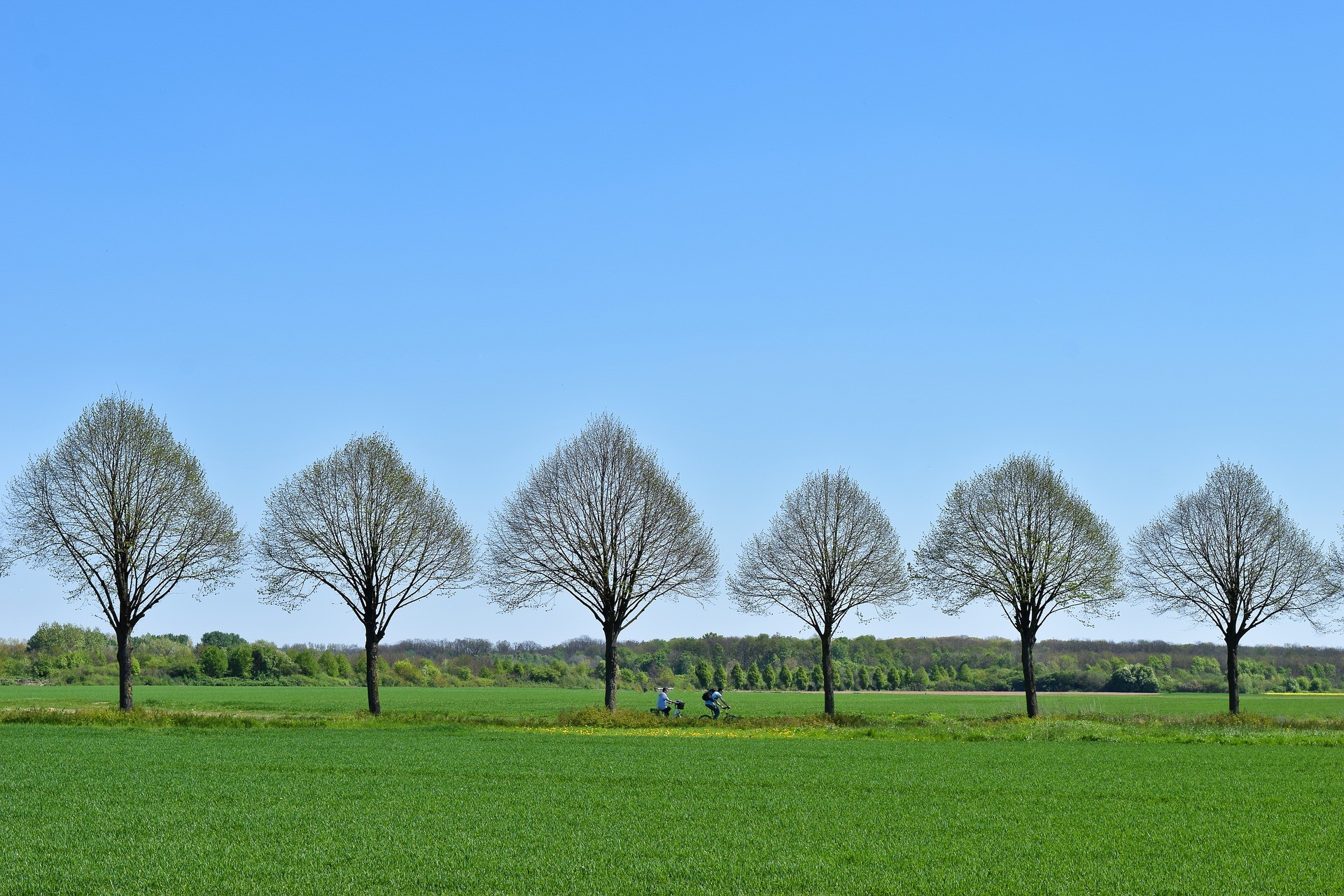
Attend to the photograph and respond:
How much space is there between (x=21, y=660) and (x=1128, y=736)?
10924 centimetres

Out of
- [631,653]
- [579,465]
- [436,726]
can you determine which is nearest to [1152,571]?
[579,465]

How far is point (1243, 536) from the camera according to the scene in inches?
2128

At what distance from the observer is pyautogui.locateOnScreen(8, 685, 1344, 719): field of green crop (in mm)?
59625

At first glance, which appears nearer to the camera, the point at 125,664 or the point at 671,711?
the point at 671,711

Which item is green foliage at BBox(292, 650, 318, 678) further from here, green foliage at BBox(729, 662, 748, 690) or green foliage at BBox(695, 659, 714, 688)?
green foliage at BBox(729, 662, 748, 690)

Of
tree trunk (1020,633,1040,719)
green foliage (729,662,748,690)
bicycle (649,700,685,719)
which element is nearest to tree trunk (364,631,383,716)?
bicycle (649,700,685,719)

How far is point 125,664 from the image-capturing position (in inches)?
1922

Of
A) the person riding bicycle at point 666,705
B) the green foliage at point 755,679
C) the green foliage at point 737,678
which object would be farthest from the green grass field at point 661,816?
the green foliage at point 755,679

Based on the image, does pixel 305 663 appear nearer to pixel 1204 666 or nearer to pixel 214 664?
pixel 214 664

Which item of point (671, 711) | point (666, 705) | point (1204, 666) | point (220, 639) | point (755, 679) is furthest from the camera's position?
point (220, 639)

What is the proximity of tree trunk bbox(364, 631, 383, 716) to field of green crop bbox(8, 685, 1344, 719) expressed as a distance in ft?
8.55

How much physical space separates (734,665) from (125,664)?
8119 cm

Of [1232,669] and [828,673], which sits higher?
[828,673]

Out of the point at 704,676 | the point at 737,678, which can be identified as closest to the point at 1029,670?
the point at 704,676
